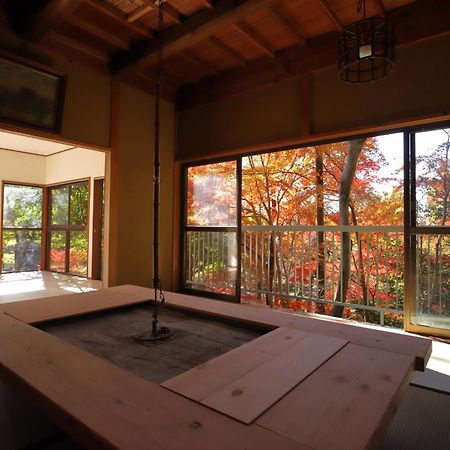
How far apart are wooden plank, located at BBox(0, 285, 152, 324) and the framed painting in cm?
211

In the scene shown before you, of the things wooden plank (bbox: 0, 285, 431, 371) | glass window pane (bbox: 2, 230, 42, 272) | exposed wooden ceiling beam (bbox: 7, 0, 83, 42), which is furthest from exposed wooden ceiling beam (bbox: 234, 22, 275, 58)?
glass window pane (bbox: 2, 230, 42, 272)

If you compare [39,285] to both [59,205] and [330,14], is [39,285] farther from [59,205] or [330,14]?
[330,14]

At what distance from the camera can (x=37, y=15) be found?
274 centimetres

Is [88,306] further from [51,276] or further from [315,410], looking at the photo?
[51,276]

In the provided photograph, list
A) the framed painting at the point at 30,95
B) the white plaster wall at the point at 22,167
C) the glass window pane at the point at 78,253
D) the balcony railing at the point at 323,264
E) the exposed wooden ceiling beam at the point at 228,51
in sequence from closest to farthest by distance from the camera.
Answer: the framed painting at the point at 30,95
the exposed wooden ceiling beam at the point at 228,51
the balcony railing at the point at 323,264
the glass window pane at the point at 78,253
the white plaster wall at the point at 22,167

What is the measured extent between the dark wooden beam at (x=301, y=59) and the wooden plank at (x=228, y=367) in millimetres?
2150

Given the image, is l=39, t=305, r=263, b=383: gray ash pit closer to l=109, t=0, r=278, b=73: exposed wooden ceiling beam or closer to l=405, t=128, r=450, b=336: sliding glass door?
Answer: l=109, t=0, r=278, b=73: exposed wooden ceiling beam

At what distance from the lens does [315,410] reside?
2.30ft

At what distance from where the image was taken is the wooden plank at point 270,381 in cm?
70

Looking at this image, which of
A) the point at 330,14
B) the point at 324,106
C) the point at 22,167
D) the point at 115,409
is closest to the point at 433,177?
the point at 324,106

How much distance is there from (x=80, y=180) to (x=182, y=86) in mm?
2800

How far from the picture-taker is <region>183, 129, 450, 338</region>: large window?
283 cm

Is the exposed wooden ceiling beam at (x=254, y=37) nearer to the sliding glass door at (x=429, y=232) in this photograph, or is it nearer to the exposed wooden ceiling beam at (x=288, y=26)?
the exposed wooden ceiling beam at (x=288, y=26)

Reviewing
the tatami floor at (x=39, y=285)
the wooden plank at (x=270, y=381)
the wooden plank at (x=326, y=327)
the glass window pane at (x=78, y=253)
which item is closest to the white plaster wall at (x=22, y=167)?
the glass window pane at (x=78, y=253)
